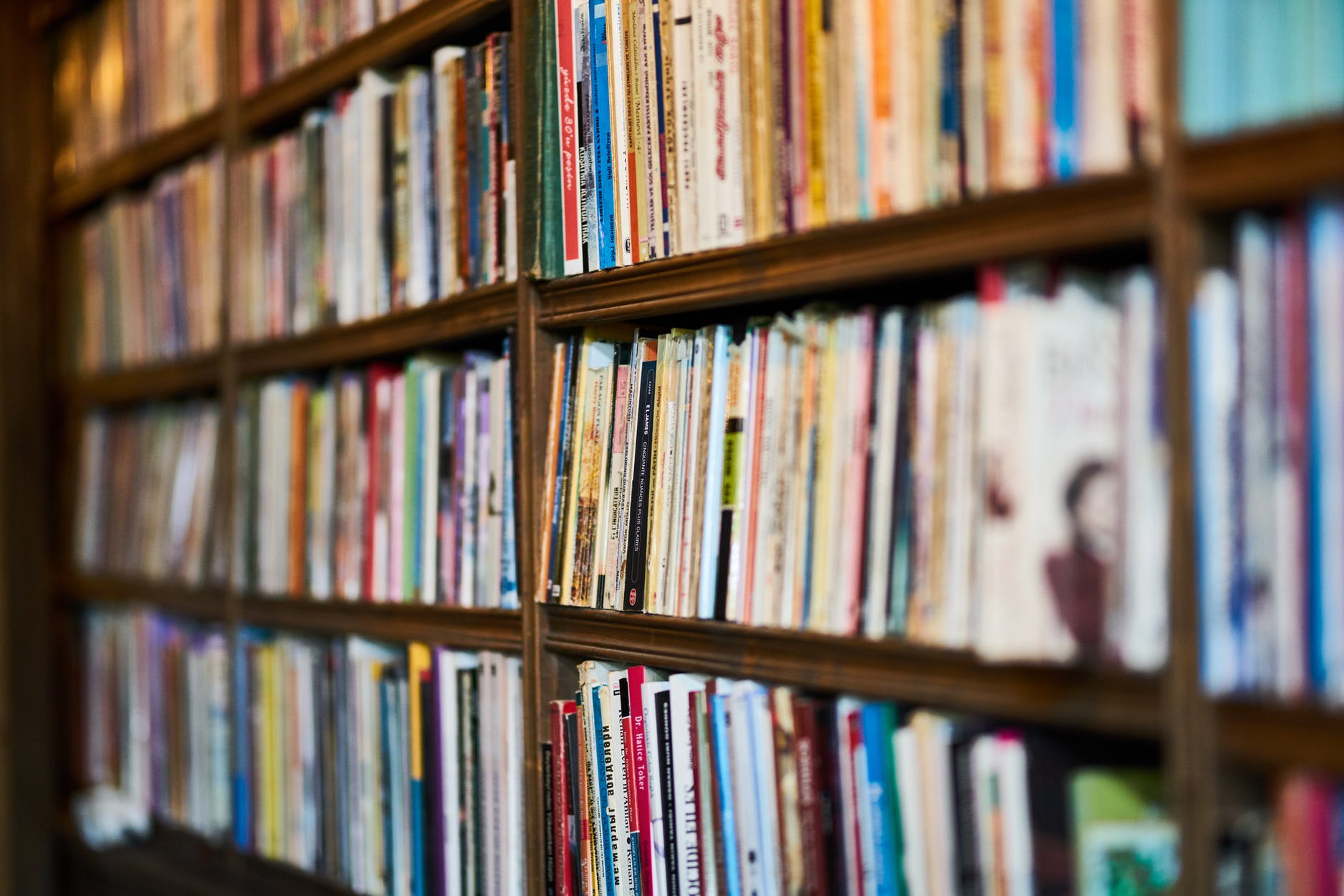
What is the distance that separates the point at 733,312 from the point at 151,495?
1.40m

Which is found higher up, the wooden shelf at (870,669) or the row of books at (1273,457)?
the row of books at (1273,457)

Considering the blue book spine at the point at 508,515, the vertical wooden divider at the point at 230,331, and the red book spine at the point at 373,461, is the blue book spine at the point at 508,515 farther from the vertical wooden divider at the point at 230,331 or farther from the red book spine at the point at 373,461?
the vertical wooden divider at the point at 230,331

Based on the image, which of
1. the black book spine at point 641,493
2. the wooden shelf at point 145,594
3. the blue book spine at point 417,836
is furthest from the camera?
the wooden shelf at point 145,594

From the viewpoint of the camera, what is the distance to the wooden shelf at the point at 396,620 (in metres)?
1.42

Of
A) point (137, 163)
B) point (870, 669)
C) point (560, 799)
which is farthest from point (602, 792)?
point (137, 163)

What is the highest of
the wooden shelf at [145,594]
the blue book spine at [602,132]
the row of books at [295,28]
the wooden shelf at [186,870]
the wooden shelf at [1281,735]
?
the row of books at [295,28]

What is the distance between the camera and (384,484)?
1.61 metres

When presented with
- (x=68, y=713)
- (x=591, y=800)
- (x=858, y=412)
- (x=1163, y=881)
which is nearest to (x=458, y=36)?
(x=858, y=412)

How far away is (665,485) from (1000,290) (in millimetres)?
432

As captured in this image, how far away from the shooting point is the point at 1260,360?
2.62ft

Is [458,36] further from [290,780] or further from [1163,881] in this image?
[1163,881]

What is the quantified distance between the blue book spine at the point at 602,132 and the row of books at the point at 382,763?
1.72ft

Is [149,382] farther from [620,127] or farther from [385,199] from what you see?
[620,127]

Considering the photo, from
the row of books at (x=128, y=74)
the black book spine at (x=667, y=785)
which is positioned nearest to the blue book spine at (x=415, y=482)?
the black book spine at (x=667, y=785)
